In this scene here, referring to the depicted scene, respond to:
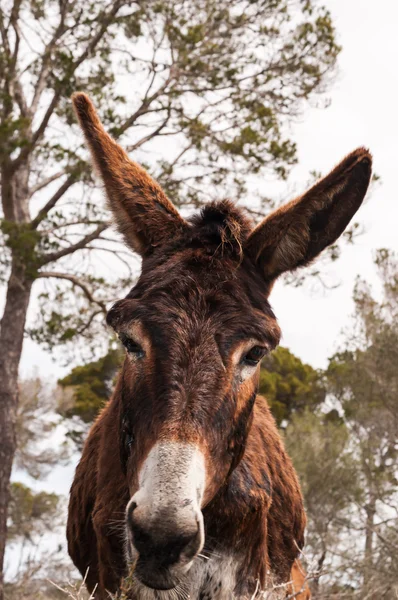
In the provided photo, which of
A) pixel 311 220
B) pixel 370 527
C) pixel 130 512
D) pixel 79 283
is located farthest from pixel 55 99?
pixel 130 512

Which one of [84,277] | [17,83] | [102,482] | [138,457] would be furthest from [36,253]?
[138,457]

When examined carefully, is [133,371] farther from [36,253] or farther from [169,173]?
[169,173]

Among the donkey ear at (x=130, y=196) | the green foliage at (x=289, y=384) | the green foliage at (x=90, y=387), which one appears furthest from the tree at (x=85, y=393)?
the donkey ear at (x=130, y=196)

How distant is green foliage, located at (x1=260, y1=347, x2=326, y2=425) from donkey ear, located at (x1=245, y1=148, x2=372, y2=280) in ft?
66.8

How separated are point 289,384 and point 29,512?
1043 cm

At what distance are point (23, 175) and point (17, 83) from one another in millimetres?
2150

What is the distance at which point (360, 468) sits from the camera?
1992 centimetres

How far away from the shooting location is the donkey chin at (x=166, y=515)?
8.36 feet

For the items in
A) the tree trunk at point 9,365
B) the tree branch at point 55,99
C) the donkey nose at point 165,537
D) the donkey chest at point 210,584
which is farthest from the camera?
the tree branch at point 55,99

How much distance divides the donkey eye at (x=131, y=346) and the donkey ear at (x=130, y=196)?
682 millimetres

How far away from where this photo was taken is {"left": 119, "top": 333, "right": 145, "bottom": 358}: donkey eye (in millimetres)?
3189

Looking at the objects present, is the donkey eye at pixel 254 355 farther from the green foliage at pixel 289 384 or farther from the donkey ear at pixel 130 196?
the green foliage at pixel 289 384

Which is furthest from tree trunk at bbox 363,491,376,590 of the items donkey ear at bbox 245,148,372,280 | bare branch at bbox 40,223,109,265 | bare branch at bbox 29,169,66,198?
donkey ear at bbox 245,148,372,280

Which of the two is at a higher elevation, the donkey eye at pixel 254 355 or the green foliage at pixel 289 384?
the green foliage at pixel 289 384
